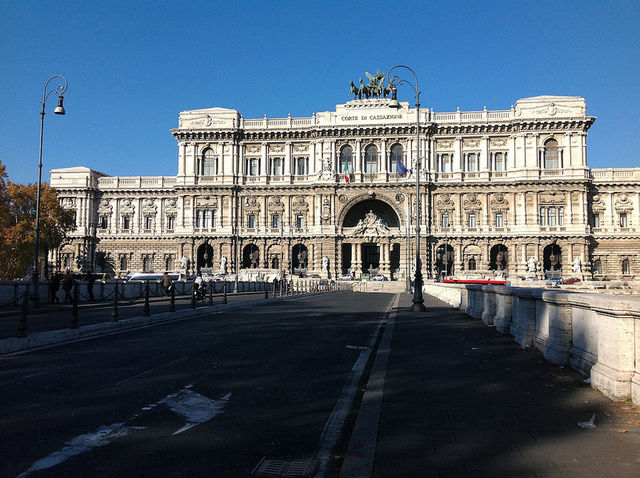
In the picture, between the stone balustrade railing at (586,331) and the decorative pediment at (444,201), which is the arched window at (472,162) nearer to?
the decorative pediment at (444,201)

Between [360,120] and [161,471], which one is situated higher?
[360,120]

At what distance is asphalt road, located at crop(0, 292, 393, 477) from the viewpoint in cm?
483

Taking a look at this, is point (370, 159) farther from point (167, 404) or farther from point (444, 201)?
point (167, 404)

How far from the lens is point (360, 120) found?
6900 cm

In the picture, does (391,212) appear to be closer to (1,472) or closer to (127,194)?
(127,194)

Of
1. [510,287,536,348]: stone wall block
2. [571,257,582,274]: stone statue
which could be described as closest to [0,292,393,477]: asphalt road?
[510,287,536,348]: stone wall block

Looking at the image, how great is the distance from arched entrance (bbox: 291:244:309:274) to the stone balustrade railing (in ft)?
183

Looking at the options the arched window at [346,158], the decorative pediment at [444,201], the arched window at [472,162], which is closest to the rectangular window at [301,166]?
the arched window at [346,158]

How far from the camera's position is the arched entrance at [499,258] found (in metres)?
66.4

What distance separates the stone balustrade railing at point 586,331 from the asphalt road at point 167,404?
11.5 feet

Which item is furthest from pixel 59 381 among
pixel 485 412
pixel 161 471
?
pixel 485 412

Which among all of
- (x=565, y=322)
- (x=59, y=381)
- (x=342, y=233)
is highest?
(x=342, y=233)

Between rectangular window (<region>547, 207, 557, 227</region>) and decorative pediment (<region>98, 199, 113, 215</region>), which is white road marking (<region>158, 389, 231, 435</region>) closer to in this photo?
rectangular window (<region>547, 207, 557, 227</region>)

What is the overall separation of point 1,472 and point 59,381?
3995mm
